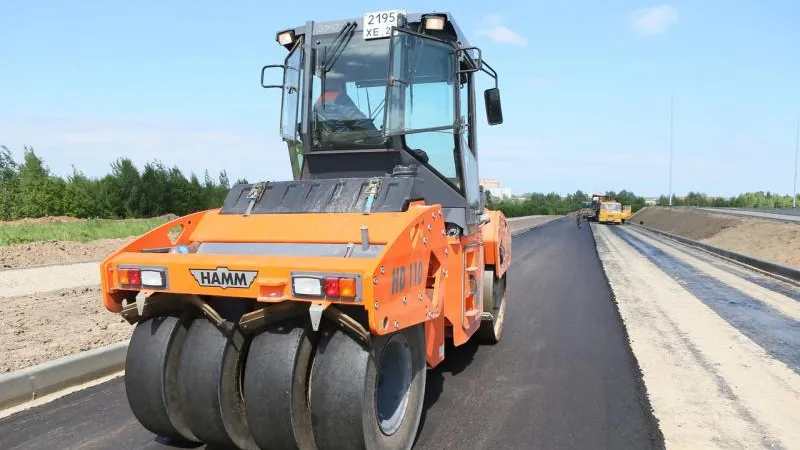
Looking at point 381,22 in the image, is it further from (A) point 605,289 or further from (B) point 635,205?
(B) point 635,205

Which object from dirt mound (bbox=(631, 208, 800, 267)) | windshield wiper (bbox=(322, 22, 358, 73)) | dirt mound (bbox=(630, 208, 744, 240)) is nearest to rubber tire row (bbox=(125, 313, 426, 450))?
windshield wiper (bbox=(322, 22, 358, 73))

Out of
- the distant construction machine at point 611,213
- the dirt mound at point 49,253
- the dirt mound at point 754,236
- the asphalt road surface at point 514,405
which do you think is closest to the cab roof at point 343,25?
the asphalt road surface at point 514,405

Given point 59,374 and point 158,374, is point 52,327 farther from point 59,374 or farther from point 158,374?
point 158,374

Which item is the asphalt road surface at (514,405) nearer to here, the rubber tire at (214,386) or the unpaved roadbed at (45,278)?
the rubber tire at (214,386)

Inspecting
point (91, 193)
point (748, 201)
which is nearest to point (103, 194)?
point (91, 193)

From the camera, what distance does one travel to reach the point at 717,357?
5.95 meters

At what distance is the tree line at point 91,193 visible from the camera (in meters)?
36.0

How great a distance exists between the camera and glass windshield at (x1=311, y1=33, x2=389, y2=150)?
468 centimetres

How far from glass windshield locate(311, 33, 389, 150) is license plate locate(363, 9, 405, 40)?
0.25ft

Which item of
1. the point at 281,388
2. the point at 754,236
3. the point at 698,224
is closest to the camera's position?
the point at 281,388

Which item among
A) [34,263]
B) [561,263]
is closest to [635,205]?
[561,263]

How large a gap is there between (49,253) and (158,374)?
12.0 meters

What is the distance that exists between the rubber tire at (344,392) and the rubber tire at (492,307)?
295 cm

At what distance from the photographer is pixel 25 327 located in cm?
652
